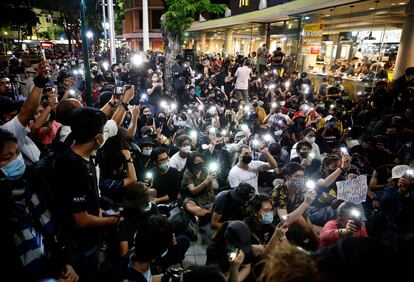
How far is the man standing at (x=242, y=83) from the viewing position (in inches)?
454

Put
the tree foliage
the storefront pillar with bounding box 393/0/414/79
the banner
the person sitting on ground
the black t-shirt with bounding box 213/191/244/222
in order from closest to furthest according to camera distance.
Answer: the person sitting on ground → the black t-shirt with bounding box 213/191/244/222 → the banner → the storefront pillar with bounding box 393/0/414/79 → the tree foliage

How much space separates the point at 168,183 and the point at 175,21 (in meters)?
7.70

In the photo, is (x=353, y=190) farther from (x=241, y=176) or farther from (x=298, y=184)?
(x=241, y=176)

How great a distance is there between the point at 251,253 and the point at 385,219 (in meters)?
2.26

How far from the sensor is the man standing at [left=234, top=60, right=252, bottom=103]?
11.5 m

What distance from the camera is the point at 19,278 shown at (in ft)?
5.35

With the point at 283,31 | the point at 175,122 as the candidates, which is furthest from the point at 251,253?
the point at 283,31

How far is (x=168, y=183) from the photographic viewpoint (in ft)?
14.8

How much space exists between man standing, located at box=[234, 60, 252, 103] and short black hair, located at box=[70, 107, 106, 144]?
9369mm

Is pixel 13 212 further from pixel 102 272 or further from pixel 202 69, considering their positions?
pixel 202 69

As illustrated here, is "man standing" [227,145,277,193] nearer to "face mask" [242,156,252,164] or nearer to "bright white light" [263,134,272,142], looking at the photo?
"face mask" [242,156,252,164]

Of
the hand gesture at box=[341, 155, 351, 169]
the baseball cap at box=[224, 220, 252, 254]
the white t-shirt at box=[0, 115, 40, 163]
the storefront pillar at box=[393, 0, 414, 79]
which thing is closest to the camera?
the baseball cap at box=[224, 220, 252, 254]

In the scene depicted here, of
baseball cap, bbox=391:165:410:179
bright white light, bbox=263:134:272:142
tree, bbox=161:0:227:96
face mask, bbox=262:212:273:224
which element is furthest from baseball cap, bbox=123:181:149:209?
tree, bbox=161:0:227:96

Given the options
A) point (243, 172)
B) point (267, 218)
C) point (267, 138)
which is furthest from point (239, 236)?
point (267, 138)
